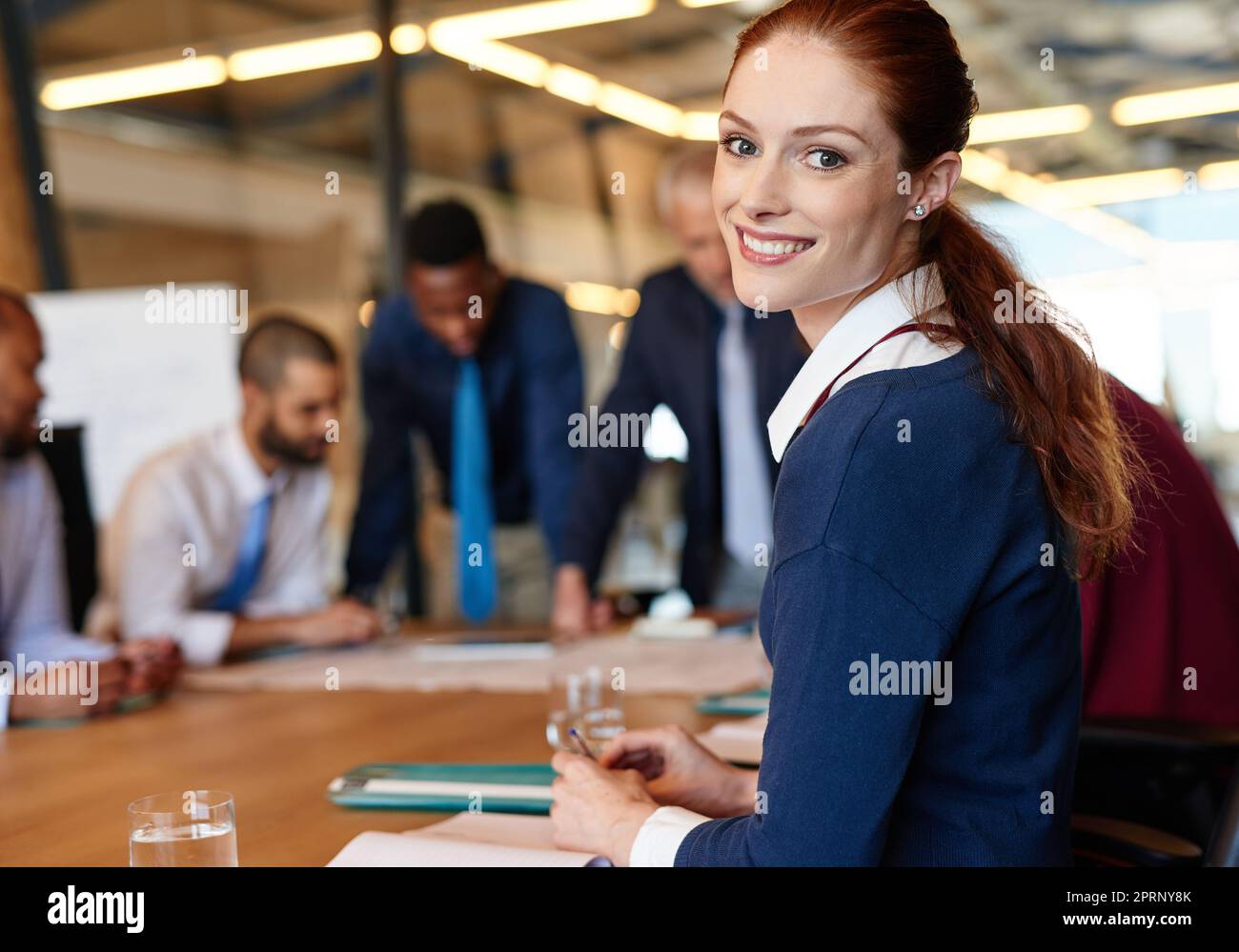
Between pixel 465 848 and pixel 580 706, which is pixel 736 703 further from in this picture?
pixel 465 848

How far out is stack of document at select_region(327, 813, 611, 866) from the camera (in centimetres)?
112

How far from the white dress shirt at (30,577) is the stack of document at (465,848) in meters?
1.26

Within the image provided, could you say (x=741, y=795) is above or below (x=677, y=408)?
below

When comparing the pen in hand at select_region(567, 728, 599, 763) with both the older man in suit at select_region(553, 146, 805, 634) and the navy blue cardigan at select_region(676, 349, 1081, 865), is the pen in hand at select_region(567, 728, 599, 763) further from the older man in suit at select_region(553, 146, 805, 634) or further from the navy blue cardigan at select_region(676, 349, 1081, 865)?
the older man in suit at select_region(553, 146, 805, 634)

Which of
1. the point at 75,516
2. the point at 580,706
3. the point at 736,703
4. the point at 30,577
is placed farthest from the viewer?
the point at 75,516

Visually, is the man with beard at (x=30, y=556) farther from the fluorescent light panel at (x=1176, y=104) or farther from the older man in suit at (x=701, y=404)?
the fluorescent light panel at (x=1176, y=104)

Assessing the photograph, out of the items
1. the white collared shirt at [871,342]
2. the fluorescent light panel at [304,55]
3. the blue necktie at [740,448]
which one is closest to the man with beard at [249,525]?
the blue necktie at [740,448]

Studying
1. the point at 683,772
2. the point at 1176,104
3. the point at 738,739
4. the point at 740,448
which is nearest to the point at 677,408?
the point at 740,448

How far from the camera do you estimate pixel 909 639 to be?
933 mm

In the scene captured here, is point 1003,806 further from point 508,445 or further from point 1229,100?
point 1229,100

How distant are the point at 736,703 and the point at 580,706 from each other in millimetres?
295

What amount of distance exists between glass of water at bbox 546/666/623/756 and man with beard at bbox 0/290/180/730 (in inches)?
33.1

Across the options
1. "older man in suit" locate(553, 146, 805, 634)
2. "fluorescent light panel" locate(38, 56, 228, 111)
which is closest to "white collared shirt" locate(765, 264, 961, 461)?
"older man in suit" locate(553, 146, 805, 634)

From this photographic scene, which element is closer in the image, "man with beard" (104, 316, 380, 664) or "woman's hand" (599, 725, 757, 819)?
"woman's hand" (599, 725, 757, 819)
